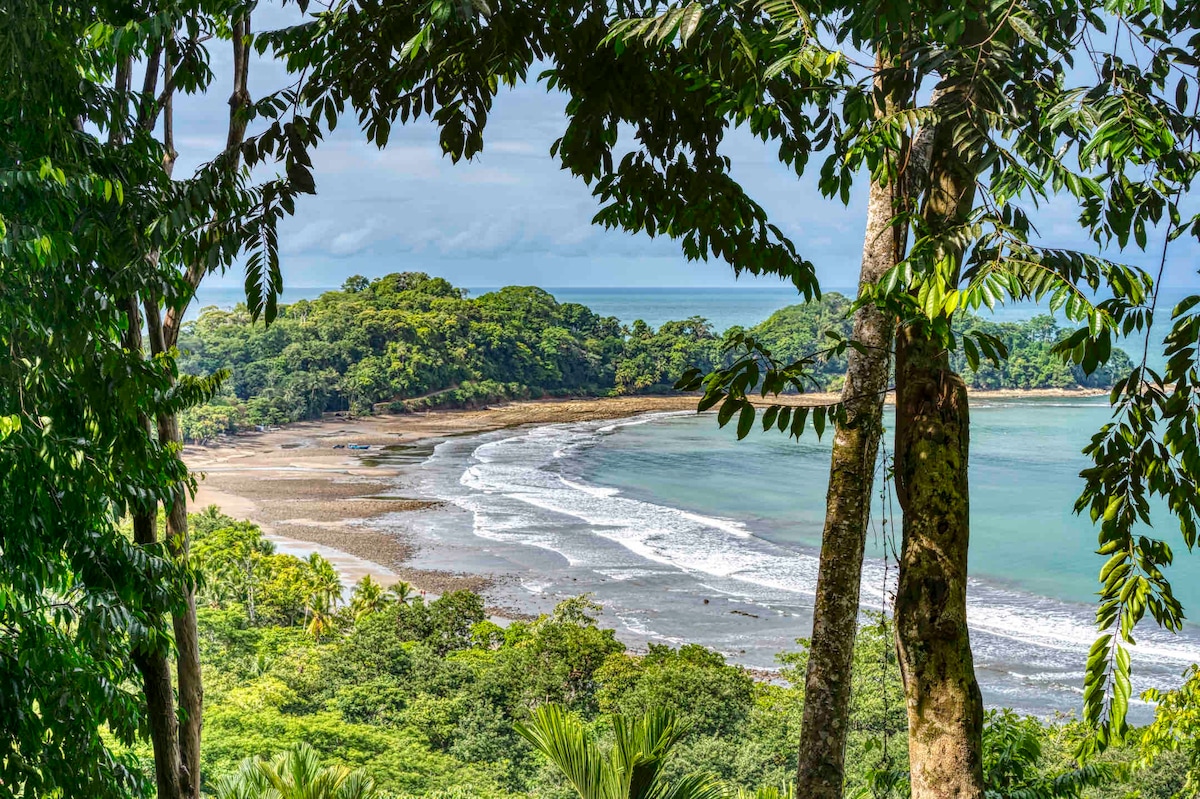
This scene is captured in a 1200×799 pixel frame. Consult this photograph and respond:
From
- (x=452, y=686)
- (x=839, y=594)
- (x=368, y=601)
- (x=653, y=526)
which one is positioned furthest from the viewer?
(x=653, y=526)

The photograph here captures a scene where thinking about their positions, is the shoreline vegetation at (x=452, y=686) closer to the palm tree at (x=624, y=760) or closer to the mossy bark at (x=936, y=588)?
the palm tree at (x=624, y=760)

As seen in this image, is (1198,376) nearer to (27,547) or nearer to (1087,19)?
(1087,19)

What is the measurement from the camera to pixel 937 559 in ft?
5.45

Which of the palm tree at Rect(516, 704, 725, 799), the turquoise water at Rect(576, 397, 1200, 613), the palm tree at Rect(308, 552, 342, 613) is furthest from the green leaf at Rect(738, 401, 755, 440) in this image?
the palm tree at Rect(308, 552, 342, 613)

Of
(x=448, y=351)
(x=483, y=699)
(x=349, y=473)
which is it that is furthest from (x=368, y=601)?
(x=448, y=351)

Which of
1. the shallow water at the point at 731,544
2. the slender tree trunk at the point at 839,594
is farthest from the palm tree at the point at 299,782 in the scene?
the shallow water at the point at 731,544

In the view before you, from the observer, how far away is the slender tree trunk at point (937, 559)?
1651 millimetres

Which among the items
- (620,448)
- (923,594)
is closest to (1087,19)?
(923,594)

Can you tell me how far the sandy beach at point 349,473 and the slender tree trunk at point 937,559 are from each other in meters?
10.2

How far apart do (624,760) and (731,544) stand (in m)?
20.0

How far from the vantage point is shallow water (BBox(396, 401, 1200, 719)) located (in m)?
16.8

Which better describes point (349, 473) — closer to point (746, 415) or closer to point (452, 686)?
point (452, 686)

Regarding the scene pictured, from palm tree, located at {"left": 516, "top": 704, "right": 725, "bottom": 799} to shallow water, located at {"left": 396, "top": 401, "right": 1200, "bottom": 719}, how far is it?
210 inches

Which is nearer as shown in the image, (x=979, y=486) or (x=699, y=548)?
(x=699, y=548)
